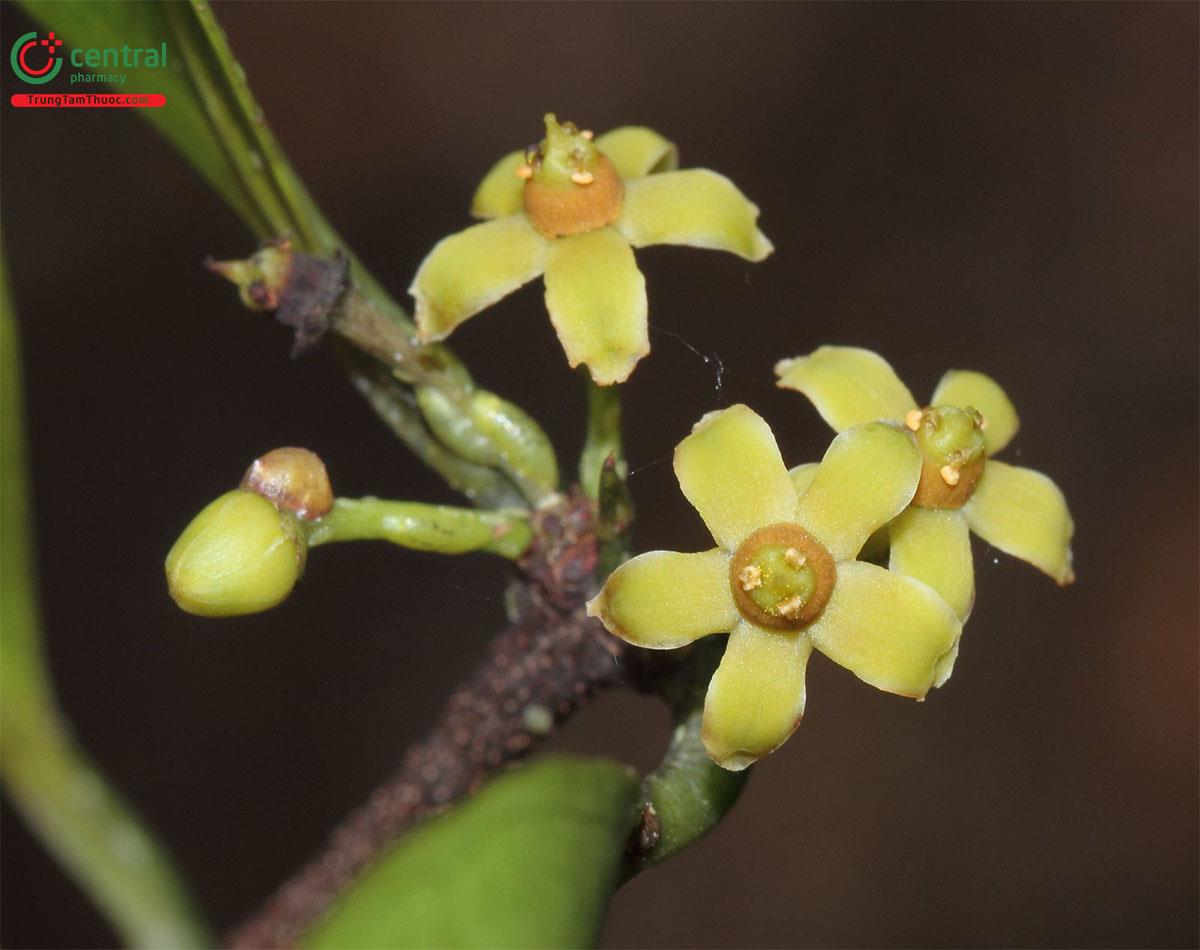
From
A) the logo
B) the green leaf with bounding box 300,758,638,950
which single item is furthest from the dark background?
the green leaf with bounding box 300,758,638,950

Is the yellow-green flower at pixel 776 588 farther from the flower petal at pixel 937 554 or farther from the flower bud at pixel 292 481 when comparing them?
the flower bud at pixel 292 481

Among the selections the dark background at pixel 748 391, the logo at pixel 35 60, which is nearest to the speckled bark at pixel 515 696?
the logo at pixel 35 60

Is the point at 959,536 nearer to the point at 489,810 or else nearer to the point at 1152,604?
the point at 489,810

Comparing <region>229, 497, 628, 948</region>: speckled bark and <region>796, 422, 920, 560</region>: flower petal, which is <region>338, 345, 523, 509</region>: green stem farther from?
<region>796, 422, 920, 560</region>: flower petal

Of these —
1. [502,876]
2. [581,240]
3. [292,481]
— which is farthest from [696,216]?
[502,876]

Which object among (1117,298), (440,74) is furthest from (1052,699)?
(440,74)

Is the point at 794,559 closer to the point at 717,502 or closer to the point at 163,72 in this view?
the point at 717,502

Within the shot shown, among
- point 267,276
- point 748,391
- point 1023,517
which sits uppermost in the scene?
point 267,276
